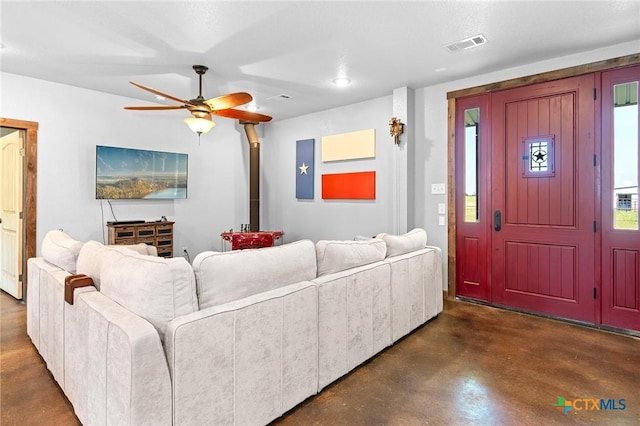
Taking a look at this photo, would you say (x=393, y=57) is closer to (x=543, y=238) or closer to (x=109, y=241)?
(x=543, y=238)

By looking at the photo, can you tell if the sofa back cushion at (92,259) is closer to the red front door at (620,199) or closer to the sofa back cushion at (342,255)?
the sofa back cushion at (342,255)

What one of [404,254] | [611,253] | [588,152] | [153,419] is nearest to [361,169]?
[404,254]

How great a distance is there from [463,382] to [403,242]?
1191mm

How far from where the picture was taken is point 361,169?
5152mm

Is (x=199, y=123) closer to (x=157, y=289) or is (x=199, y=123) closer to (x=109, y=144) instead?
(x=109, y=144)

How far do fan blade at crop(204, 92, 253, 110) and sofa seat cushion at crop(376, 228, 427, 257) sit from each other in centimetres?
185

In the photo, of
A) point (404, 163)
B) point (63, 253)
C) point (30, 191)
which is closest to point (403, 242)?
point (404, 163)

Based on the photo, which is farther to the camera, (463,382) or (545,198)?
(545,198)

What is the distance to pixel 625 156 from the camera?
3109 millimetres

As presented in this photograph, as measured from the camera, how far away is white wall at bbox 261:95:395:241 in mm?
4898

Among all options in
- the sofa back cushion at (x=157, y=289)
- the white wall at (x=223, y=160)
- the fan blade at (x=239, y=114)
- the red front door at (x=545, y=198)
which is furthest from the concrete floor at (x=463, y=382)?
the fan blade at (x=239, y=114)

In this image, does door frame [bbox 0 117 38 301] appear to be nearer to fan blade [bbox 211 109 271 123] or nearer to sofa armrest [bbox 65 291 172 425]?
fan blade [bbox 211 109 271 123]

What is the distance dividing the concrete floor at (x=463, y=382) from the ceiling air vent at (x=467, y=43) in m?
2.65

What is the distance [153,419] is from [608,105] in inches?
165
